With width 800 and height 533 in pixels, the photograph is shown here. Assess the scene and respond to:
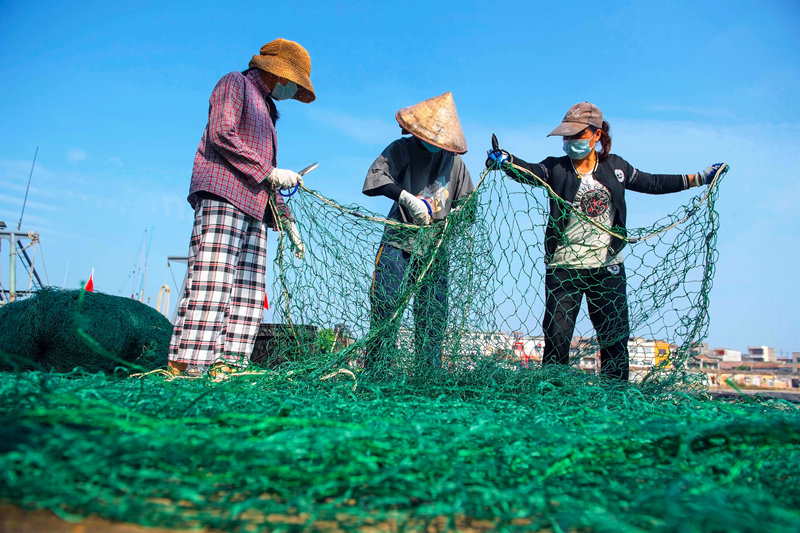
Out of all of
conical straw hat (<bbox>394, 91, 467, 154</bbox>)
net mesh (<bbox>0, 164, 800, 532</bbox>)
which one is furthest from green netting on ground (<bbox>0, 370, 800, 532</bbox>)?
conical straw hat (<bbox>394, 91, 467, 154</bbox>)

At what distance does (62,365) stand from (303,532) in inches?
123

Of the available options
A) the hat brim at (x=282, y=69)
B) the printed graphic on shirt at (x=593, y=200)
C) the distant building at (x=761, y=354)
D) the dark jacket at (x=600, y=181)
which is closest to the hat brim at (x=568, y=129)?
the dark jacket at (x=600, y=181)

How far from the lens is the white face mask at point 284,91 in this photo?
321 centimetres

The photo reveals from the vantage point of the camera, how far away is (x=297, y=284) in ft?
11.1

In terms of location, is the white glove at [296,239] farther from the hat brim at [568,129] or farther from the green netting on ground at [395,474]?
the green netting on ground at [395,474]

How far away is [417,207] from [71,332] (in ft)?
7.50

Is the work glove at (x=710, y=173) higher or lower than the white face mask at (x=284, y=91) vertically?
lower

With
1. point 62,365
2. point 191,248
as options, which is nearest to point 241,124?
point 191,248

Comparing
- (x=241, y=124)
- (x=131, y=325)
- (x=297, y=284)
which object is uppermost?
(x=241, y=124)

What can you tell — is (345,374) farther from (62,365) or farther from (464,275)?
(62,365)

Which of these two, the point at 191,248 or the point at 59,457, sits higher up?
the point at 191,248

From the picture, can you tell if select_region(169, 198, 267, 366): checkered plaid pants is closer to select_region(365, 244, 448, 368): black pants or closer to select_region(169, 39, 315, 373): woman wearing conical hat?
select_region(169, 39, 315, 373): woman wearing conical hat

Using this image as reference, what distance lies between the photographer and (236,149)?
283 centimetres

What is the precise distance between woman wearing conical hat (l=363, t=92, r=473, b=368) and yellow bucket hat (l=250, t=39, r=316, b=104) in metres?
0.64
